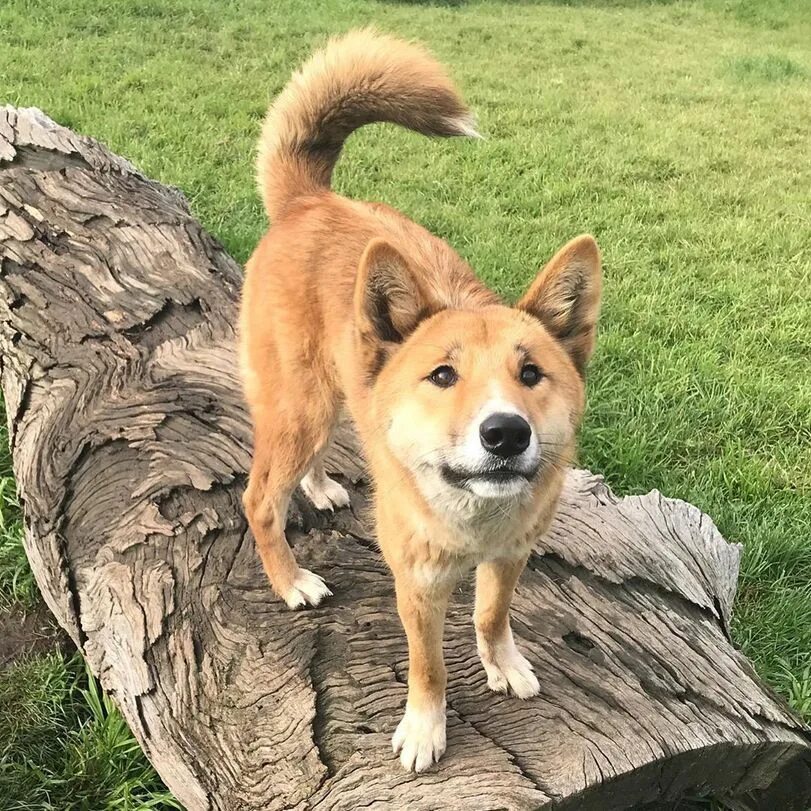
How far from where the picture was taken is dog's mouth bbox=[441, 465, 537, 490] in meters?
1.86

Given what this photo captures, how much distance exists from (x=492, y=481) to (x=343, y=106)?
191 cm

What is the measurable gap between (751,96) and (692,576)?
8.89 m

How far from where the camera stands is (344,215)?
290cm

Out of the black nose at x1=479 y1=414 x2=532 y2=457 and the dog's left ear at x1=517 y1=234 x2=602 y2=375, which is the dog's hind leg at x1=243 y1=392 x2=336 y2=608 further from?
the black nose at x1=479 y1=414 x2=532 y2=457

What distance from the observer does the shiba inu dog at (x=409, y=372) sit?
78.4 inches

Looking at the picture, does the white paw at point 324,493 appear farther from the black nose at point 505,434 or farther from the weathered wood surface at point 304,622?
the black nose at point 505,434

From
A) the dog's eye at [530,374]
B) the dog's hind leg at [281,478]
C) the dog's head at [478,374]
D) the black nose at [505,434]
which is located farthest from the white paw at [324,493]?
the black nose at [505,434]

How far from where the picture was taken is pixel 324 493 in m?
3.16

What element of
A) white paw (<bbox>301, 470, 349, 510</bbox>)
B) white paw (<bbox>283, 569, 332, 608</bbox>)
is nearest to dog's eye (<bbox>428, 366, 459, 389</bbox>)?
white paw (<bbox>283, 569, 332, 608</bbox>)

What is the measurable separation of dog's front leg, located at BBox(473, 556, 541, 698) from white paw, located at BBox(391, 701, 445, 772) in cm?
26

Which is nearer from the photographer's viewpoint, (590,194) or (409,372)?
(409,372)

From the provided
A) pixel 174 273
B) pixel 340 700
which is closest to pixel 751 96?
pixel 174 273

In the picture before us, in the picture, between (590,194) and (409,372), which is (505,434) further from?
(590,194)

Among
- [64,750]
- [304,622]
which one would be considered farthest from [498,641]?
[64,750]
